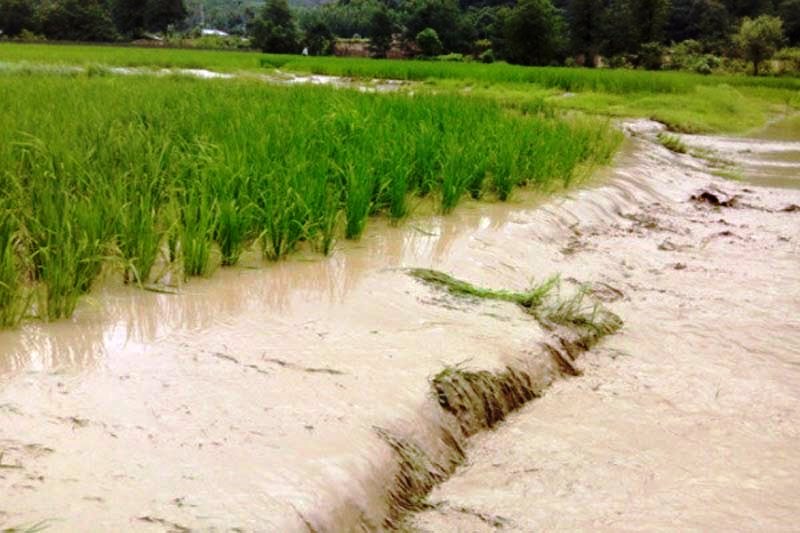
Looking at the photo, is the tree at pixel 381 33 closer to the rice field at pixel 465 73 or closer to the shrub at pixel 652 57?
the shrub at pixel 652 57

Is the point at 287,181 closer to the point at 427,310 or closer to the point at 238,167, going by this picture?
the point at 238,167

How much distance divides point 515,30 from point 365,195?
38.4m

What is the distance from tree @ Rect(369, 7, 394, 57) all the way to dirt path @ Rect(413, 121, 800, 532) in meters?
45.0

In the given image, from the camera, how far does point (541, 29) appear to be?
1582 inches

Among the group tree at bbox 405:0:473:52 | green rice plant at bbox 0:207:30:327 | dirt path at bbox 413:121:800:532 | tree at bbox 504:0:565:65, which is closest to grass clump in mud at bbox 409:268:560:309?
dirt path at bbox 413:121:800:532

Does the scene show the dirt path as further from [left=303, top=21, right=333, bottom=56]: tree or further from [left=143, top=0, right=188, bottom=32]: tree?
[left=143, top=0, right=188, bottom=32]: tree

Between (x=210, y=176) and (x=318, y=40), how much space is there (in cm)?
4443

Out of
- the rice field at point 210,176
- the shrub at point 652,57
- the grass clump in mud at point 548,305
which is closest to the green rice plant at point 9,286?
the rice field at point 210,176

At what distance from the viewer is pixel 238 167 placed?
407 cm

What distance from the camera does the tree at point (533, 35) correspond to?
40.0 m

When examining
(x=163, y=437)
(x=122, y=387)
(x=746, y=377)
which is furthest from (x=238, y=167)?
(x=746, y=377)

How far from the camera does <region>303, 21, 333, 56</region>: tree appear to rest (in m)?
45.9

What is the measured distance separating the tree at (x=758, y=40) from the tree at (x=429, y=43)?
1834 centimetres

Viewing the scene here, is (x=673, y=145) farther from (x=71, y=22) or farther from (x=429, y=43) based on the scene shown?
(x=71, y=22)
